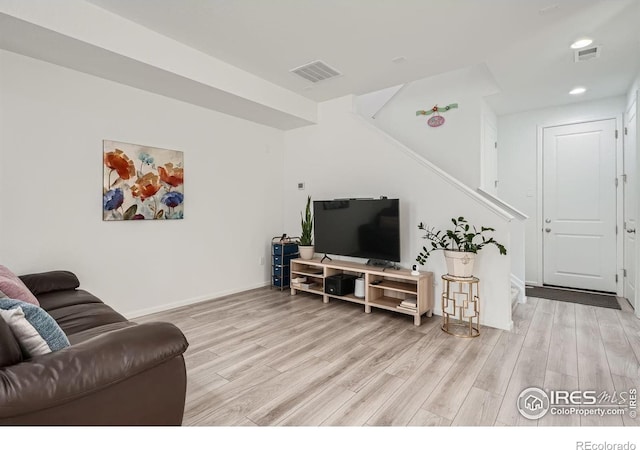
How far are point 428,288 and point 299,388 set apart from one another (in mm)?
1943

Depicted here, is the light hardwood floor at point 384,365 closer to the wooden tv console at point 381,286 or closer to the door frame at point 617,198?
the wooden tv console at point 381,286

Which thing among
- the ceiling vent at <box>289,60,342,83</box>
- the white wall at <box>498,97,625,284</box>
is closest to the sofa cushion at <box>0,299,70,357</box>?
the ceiling vent at <box>289,60,342,83</box>

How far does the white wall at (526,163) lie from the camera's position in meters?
4.84

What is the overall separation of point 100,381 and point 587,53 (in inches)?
181

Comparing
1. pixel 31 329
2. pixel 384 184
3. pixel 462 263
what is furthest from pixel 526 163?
pixel 31 329

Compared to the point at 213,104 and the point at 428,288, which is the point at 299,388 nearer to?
the point at 428,288

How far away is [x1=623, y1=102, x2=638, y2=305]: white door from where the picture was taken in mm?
3681

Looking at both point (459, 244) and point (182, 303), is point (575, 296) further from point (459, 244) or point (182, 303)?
point (182, 303)

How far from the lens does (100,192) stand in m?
3.21

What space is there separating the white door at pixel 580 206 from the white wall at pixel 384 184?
7.76 ft

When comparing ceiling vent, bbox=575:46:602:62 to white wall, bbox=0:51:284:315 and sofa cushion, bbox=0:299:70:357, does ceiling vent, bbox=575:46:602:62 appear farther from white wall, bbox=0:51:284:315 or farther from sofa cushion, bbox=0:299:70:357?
sofa cushion, bbox=0:299:70:357

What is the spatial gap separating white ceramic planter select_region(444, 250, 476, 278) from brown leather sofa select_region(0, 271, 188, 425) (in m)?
2.53

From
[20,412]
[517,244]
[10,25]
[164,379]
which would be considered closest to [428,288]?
[517,244]

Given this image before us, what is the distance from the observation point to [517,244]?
422 centimetres
